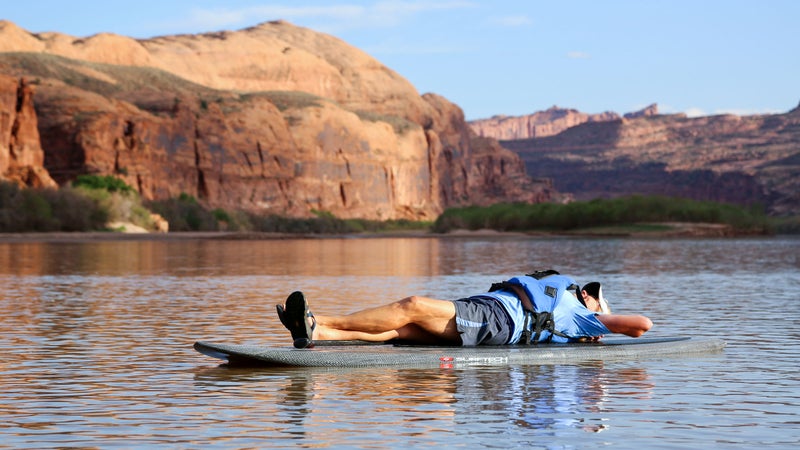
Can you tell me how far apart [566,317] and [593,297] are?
0.52m

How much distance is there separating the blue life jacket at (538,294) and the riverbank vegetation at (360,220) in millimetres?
81939

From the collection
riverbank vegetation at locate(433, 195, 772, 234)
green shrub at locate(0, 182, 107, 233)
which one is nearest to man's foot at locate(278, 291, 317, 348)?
green shrub at locate(0, 182, 107, 233)

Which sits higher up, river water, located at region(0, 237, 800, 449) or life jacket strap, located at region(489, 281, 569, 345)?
life jacket strap, located at region(489, 281, 569, 345)

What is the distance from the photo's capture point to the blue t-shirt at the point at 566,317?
42.8 ft

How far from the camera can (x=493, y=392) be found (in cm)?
1138

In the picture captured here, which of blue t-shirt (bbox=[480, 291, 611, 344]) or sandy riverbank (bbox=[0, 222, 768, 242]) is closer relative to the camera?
blue t-shirt (bbox=[480, 291, 611, 344])

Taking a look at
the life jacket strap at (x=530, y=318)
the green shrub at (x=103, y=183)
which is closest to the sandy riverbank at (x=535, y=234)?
the green shrub at (x=103, y=183)

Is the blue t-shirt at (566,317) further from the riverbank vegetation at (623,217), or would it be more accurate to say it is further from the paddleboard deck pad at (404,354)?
the riverbank vegetation at (623,217)

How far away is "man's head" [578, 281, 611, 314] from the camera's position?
1372 centimetres

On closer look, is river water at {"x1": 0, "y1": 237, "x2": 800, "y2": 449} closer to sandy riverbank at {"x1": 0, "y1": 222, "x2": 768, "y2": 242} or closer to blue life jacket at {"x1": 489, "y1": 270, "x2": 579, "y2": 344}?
blue life jacket at {"x1": 489, "y1": 270, "x2": 579, "y2": 344}

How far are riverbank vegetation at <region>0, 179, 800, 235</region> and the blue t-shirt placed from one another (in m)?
81.8

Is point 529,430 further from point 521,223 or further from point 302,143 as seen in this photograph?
point 302,143

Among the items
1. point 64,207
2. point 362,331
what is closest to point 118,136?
point 64,207

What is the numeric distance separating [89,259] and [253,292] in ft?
76.2
